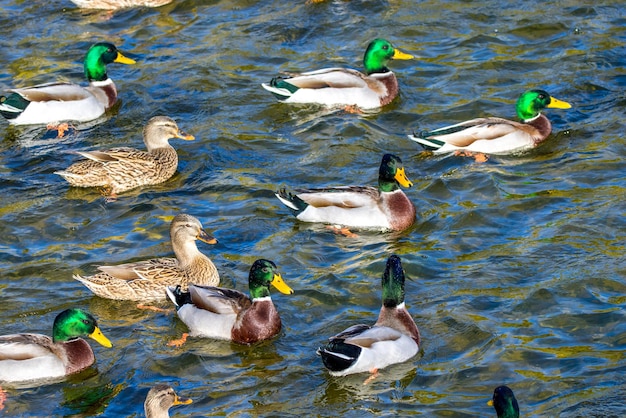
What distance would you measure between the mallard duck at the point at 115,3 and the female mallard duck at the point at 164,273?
25.8 feet

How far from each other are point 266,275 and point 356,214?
225 cm

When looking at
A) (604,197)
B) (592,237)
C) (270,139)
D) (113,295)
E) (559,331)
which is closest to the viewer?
(559,331)

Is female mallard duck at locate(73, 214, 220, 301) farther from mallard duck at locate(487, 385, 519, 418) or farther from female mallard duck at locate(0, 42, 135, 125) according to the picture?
female mallard duck at locate(0, 42, 135, 125)

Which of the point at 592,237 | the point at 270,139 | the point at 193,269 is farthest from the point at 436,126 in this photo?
the point at 193,269

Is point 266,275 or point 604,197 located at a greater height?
point 266,275

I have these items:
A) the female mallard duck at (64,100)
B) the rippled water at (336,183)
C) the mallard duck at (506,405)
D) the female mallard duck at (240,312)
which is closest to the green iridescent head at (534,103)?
the rippled water at (336,183)

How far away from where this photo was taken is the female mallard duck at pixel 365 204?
12.2m

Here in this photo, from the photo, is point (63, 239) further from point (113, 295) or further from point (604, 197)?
point (604, 197)

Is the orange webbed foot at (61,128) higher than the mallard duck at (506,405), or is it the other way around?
the mallard duck at (506,405)

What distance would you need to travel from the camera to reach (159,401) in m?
8.65

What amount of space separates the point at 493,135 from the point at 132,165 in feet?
13.0

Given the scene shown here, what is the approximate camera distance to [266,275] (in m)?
10.2

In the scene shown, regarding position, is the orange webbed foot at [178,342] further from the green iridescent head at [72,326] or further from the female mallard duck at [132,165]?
the female mallard duck at [132,165]

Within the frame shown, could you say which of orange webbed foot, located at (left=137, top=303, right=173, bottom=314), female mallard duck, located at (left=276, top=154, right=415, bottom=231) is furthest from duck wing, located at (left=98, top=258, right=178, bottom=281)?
female mallard duck, located at (left=276, top=154, right=415, bottom=231)
